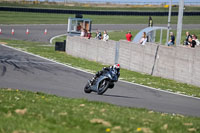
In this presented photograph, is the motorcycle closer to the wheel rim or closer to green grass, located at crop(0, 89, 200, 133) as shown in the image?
the wheel rim

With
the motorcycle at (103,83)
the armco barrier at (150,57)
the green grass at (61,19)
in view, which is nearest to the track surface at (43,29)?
the green grass at (61,19)

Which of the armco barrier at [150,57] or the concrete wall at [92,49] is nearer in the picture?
the armco barrier at [150,57]

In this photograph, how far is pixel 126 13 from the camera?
Answer: 222ft

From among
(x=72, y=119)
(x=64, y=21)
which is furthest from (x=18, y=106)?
(x=64, y=21)

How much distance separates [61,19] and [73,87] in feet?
148

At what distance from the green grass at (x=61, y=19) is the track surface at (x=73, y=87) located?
1307 inches

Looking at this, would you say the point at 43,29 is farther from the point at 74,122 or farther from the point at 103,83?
the point at 74,122

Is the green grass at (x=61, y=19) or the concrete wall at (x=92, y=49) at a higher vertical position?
the green grass at (x=61, y=19)

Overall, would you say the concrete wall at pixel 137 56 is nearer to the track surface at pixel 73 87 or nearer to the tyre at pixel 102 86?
the track surface at pixel 73 87

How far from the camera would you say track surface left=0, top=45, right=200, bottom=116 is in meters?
14.1

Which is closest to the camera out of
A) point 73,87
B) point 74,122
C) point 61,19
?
point 74,122

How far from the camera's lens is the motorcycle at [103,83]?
14.5m

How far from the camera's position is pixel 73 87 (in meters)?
17.3

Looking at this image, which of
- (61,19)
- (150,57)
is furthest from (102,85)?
(61,19)
